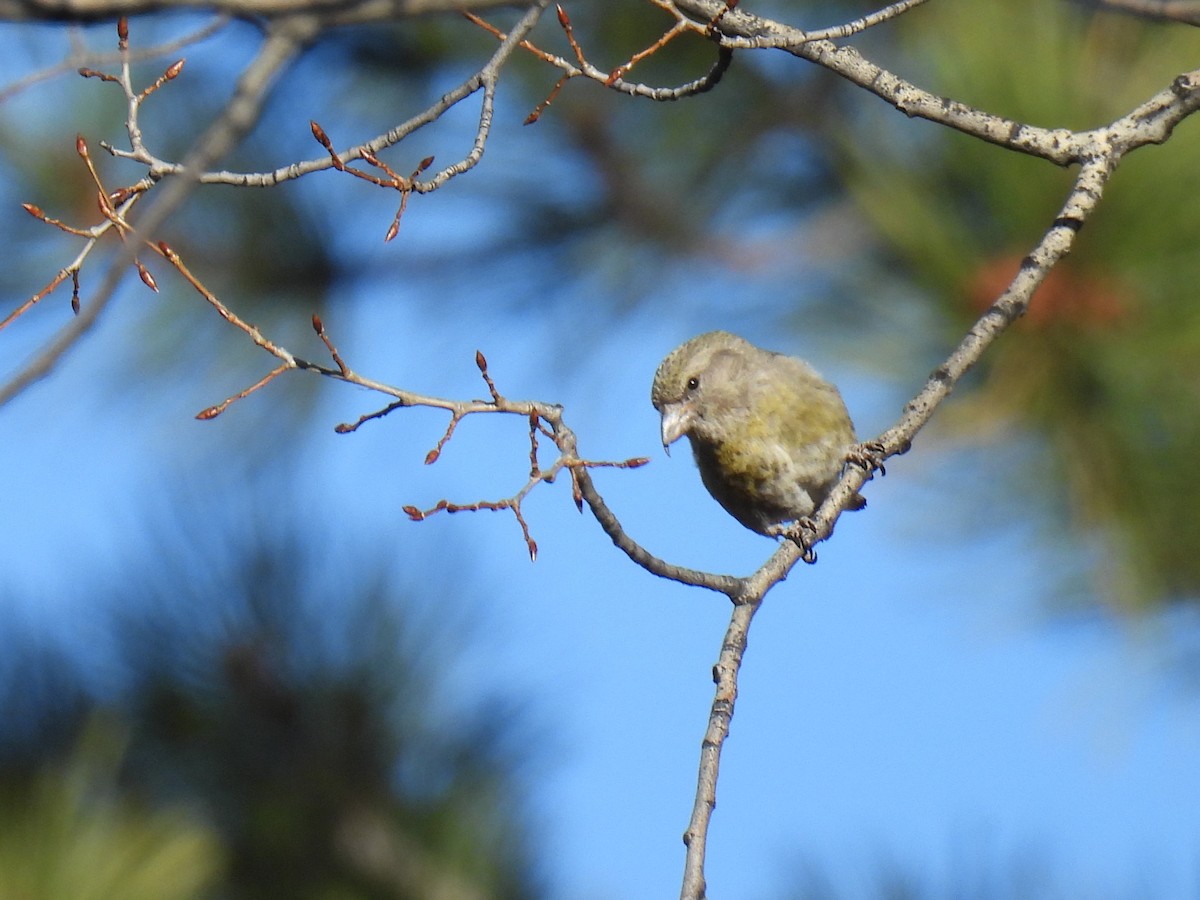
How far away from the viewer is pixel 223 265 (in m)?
5.20

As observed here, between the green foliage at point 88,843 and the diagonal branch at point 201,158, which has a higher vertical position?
the green foliage at point 88,843

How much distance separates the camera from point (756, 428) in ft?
12.2

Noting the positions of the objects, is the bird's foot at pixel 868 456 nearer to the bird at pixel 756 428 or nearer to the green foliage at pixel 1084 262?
the bird at pixel 756 428

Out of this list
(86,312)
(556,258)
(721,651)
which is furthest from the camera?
(556,258)

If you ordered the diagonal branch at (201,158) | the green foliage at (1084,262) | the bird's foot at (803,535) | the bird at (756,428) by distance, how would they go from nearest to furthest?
the diagonal branch at (201,158)
the bird's foot at (803,535)
the bird at (756,428)
the green foliage at (1084,262)

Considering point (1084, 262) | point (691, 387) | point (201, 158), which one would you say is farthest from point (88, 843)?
point (201, 158)

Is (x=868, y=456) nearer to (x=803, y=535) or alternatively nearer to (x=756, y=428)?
(x=803, y=535)

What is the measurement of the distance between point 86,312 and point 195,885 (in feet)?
10.3

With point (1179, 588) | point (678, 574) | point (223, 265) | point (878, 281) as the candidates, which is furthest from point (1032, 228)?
point (223, 265)

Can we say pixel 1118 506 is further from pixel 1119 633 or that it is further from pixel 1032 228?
pixel 1032 228

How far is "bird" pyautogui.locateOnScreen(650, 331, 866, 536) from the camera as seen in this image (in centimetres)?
369

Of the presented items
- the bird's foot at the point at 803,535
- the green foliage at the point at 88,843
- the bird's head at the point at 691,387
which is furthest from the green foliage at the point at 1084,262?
the green foliage at the point at 88,843

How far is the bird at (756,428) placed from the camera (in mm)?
3691

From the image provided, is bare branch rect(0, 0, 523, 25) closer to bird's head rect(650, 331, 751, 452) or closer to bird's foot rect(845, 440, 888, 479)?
bird's foot rect(845, 440, 888, 479)
